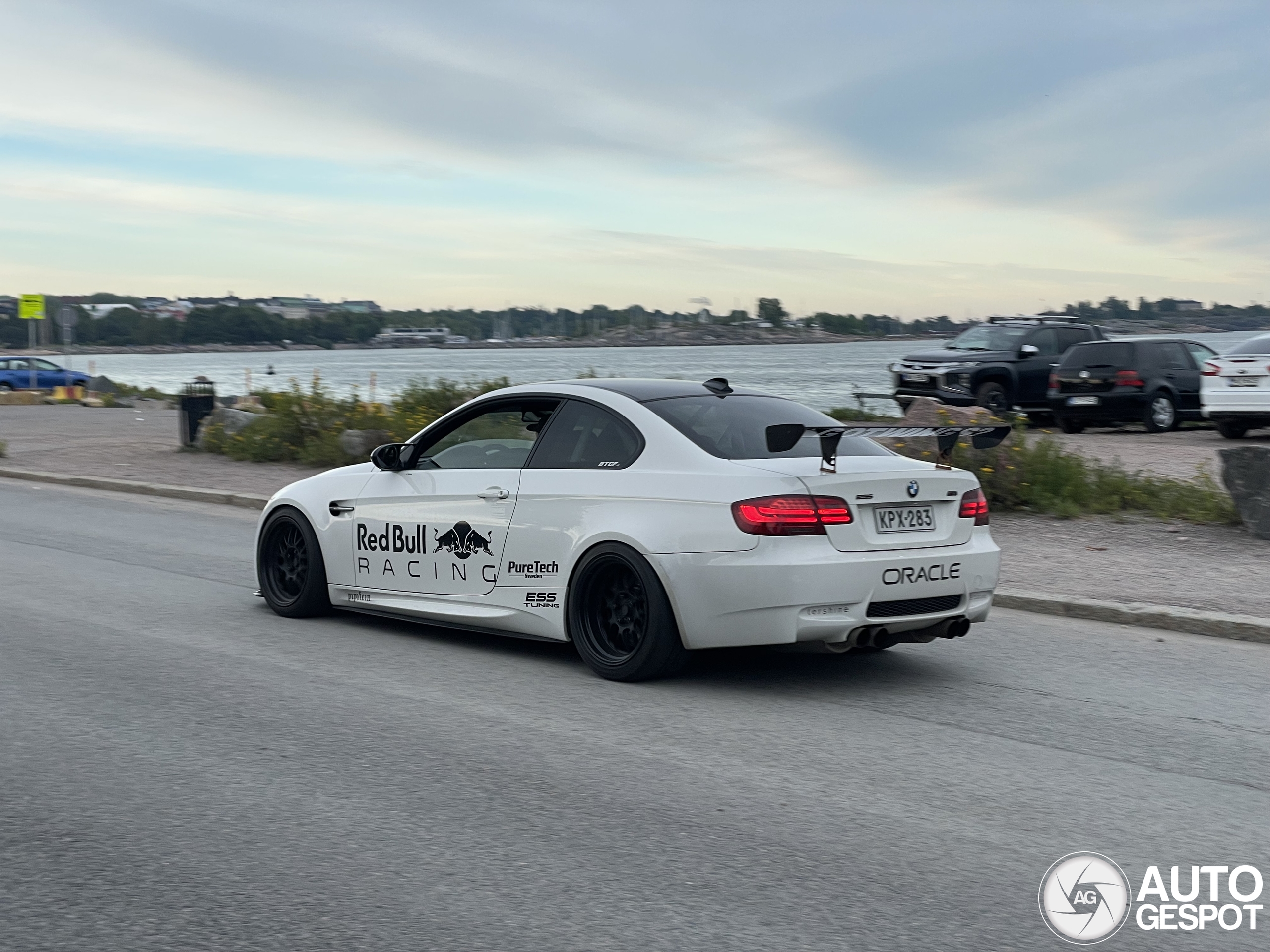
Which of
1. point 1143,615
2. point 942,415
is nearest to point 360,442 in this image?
point 942,415

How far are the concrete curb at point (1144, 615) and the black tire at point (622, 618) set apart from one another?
349cm

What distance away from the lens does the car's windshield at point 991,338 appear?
2766 centimetres

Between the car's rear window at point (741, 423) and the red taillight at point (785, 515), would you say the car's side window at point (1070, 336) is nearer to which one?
the car's rear window at point (741, 423)

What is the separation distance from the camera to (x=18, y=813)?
4.73 meters

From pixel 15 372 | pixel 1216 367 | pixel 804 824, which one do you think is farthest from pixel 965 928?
pixel 15 372

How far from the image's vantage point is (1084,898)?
13.5 feet

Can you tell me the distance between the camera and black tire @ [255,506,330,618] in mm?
8555

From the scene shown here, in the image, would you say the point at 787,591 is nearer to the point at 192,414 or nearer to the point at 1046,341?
the point at 192,414

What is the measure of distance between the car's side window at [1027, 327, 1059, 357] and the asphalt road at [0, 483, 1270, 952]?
1999 cm

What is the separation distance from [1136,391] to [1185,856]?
2229 cm

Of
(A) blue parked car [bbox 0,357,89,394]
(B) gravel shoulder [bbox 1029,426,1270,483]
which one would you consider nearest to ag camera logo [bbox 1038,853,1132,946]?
(B) gravel shoulder [bbox 1029,426,1270,483]

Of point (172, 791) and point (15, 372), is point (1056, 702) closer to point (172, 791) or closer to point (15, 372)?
point (172, 791)

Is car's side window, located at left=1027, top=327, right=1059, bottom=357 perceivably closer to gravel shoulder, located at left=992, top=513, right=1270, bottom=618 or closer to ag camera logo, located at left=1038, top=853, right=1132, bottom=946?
gravel shoulder, located at left=992, top=513, right=1270, bottom=618

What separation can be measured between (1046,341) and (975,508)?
2181cm
